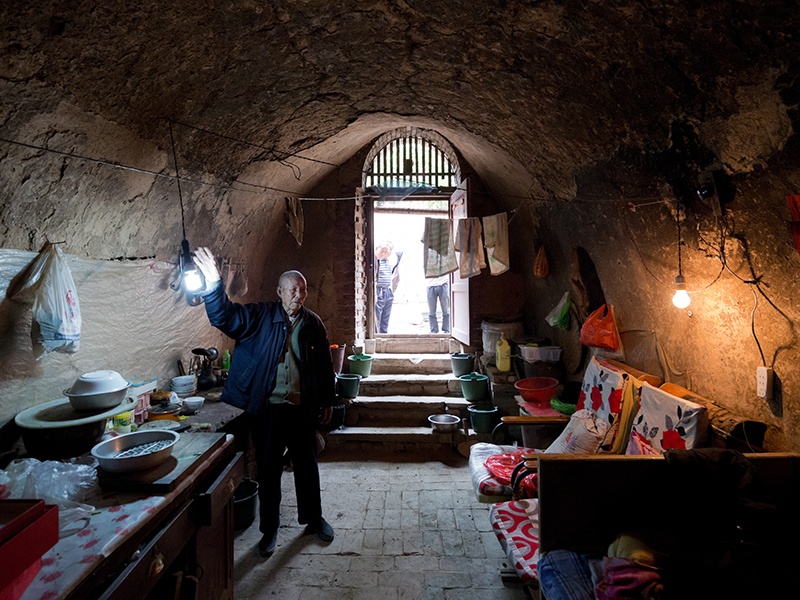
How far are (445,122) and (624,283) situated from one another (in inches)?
87.8

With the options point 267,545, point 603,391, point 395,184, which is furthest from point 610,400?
point 395,184

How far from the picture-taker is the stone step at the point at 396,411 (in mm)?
5578

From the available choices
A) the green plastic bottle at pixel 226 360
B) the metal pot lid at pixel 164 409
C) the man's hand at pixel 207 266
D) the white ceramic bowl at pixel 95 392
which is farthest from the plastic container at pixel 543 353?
the white ceramic bowl at pixel 95 392

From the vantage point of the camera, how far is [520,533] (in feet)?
Answer: 8.47

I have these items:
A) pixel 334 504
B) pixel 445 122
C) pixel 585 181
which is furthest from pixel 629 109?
pixel 334 504

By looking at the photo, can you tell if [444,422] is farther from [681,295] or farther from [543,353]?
[681,295]

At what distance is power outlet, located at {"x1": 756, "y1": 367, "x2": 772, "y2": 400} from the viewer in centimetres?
229

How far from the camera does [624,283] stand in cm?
366

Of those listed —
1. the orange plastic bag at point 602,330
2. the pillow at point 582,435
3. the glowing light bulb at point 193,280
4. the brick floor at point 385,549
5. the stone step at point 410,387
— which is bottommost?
the brick floor at point 385,549

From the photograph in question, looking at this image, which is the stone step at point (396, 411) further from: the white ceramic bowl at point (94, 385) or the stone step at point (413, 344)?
the white ceramic bowl at point (94, 385)

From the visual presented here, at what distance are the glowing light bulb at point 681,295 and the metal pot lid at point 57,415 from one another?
3.27 metres

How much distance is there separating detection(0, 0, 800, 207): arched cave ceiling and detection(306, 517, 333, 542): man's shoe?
2.93 metres

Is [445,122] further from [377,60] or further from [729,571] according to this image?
[729,571]

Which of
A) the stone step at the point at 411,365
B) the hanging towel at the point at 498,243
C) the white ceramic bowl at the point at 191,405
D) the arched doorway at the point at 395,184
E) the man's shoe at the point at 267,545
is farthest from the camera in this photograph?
the arched doorway at the point at 395,184
